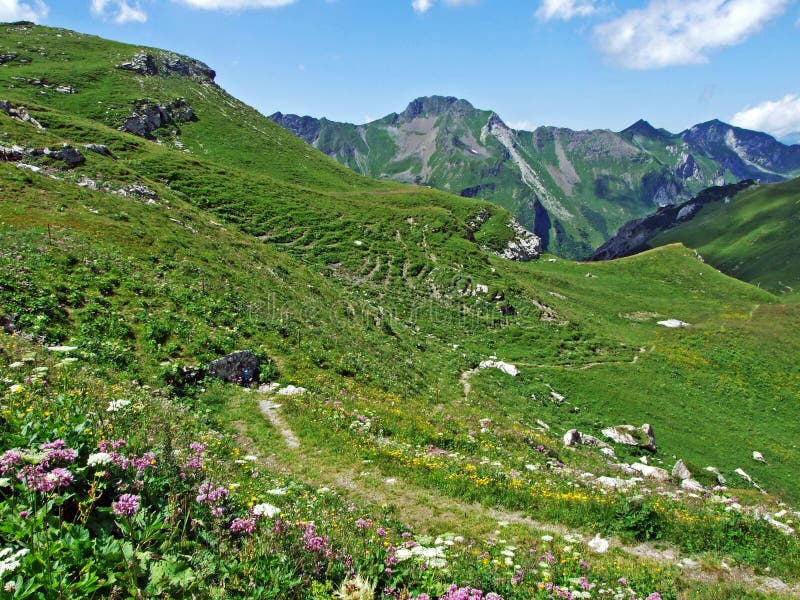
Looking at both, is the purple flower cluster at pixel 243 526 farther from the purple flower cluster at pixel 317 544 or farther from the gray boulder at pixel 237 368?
the gray boulder at pixel 237 368

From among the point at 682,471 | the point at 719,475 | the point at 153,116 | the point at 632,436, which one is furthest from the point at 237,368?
the point at 153,116

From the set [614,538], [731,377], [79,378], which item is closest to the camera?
[614,538]

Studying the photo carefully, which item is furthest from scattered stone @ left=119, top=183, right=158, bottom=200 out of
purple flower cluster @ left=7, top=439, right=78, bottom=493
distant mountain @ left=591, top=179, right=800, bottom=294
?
distant mountain @ left=591, top=179, right=800, bottom=294

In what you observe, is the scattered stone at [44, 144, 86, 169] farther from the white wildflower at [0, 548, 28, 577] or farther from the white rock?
the white rock

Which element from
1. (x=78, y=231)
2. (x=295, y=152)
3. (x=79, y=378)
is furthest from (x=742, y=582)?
(x=295, y=152)

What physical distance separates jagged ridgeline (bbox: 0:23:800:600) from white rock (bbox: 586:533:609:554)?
0.20ft

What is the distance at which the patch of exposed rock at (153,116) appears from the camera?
9450 cm

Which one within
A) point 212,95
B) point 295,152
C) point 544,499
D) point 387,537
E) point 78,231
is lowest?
point 544,499

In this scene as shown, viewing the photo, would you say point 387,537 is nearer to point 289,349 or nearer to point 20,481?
point 20,481

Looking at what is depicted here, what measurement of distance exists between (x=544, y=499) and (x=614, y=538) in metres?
1.91

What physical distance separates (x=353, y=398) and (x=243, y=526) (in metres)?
12.7

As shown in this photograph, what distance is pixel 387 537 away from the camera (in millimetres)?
8109

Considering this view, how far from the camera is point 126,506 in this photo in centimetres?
478

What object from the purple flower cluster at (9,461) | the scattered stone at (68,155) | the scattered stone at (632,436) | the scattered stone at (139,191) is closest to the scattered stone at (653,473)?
the scattered stone at (632,436)
